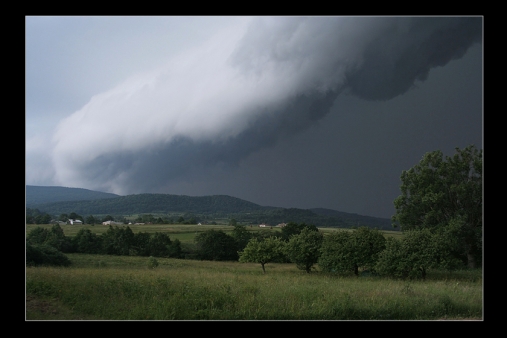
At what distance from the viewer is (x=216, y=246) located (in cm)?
838

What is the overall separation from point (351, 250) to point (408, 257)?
123cm

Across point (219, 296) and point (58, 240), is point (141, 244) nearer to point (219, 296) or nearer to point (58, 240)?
point (58, 240)

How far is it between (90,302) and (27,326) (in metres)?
1.05

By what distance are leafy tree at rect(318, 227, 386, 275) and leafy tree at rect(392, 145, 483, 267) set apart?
840mm

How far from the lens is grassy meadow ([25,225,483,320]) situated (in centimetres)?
686

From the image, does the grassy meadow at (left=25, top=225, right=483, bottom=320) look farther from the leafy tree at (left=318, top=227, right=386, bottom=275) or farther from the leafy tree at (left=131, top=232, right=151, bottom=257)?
the leafy tree at (left=318, top=227, right=386, bottom=275)

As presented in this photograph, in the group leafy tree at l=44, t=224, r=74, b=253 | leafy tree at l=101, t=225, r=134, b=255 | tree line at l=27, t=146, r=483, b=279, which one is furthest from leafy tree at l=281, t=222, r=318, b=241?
leafy tree at l=44, t=224, r=74, b=253

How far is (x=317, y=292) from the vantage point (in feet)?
23.7

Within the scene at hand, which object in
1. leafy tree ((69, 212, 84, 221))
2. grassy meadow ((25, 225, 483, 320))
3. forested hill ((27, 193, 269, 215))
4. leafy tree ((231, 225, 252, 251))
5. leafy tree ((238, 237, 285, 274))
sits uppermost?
forested hill ((27, 193, 269, 215))

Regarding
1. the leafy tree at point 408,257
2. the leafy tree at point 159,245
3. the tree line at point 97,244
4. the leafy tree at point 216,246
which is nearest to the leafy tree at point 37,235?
the tree line at point 97,244

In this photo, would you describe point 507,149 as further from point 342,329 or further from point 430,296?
point 342,329

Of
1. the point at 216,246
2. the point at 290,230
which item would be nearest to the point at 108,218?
the point at 216,246

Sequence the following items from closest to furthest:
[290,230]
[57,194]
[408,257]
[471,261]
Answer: [57,194]
[408,257]
[290,230]
[471,261]
